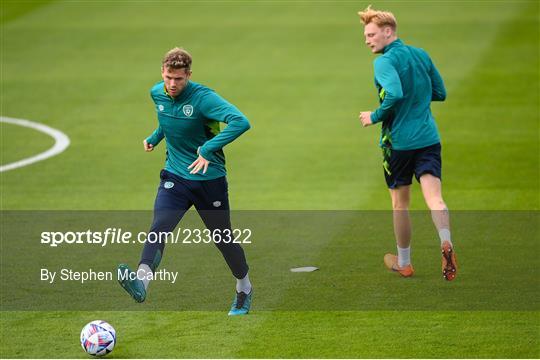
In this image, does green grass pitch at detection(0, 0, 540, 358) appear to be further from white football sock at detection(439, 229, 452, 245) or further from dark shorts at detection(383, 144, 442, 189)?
dark shorts at detection(383, 144, 442, 189)

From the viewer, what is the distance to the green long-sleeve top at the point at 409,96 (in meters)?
11.4

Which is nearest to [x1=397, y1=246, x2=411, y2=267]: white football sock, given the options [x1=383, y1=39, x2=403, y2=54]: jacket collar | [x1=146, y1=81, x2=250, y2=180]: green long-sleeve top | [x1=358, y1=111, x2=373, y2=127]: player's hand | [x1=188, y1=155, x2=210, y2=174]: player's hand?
[x1=358, y1=111, x2=373, y2=127]: player's hand

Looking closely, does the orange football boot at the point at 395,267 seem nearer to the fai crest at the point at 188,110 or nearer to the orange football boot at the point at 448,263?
the orange football boot at the point at 448,263

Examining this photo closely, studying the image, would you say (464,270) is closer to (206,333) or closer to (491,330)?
(491,330)

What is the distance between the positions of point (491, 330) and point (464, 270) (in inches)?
85.6

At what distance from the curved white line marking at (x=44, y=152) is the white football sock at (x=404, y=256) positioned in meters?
7.56

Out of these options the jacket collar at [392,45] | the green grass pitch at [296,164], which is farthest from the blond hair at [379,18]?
the green grass pitch at [296,164]

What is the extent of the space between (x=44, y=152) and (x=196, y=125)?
854 cm

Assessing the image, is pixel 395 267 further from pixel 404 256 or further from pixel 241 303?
pixel 241 303

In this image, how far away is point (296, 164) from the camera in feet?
58.0

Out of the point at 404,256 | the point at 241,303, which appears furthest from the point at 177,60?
the point at 404,256

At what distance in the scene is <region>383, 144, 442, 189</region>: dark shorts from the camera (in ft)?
37.8

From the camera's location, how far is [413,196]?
16.0 metres

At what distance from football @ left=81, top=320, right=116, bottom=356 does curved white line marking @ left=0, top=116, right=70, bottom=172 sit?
830cm
